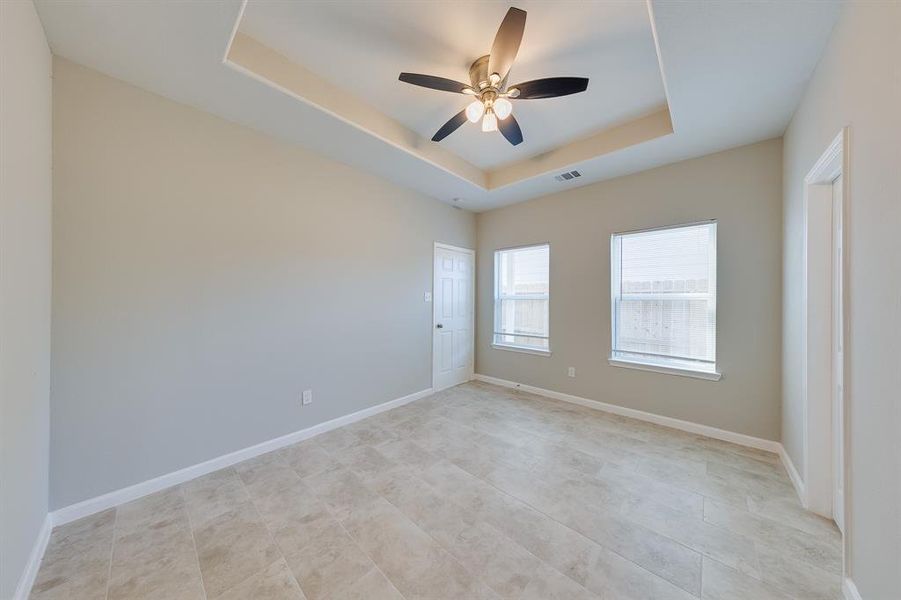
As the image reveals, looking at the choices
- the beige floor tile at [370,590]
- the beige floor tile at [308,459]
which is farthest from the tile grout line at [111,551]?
the beige floor tile at [370,590]

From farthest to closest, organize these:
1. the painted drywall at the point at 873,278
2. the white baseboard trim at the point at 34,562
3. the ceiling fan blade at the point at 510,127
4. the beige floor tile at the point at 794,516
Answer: the ceiling fan blade at the point at 510,127 < the beige floor tile at the point at 794,516 < the white baseboard trim at the point at 34,562 < the painted drywall at the point at 873,278

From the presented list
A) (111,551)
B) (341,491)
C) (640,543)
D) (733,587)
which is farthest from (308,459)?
(733,587)

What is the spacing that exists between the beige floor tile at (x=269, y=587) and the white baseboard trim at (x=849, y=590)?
2386 mm

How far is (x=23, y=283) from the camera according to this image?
4.84 ft

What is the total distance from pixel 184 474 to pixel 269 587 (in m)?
1.42

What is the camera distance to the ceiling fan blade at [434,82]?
79.9 inches

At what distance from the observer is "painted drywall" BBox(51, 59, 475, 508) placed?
Result: 6.49ft

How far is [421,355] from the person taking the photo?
14.1 ft

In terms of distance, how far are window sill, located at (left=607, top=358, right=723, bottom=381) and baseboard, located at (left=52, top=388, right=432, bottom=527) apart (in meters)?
2.99

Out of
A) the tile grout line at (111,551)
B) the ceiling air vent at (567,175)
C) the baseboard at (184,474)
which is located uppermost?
the ceiling air vent at (567,175)

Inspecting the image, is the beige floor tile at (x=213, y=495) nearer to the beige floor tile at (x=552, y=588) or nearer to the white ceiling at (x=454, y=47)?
the beige floor tile at (x=552, y=588)

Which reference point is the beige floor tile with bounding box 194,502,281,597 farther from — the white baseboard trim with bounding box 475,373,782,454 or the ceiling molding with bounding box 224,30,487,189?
the white baseboard trim with bounding box 475,373,782,454

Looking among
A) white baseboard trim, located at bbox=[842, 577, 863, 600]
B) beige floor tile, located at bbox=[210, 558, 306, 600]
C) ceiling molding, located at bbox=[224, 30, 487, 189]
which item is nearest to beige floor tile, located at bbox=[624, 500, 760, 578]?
white baseboard trim, located at bbox=[842, 577, 863, 600]

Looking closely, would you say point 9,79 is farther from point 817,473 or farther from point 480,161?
point 817,473
